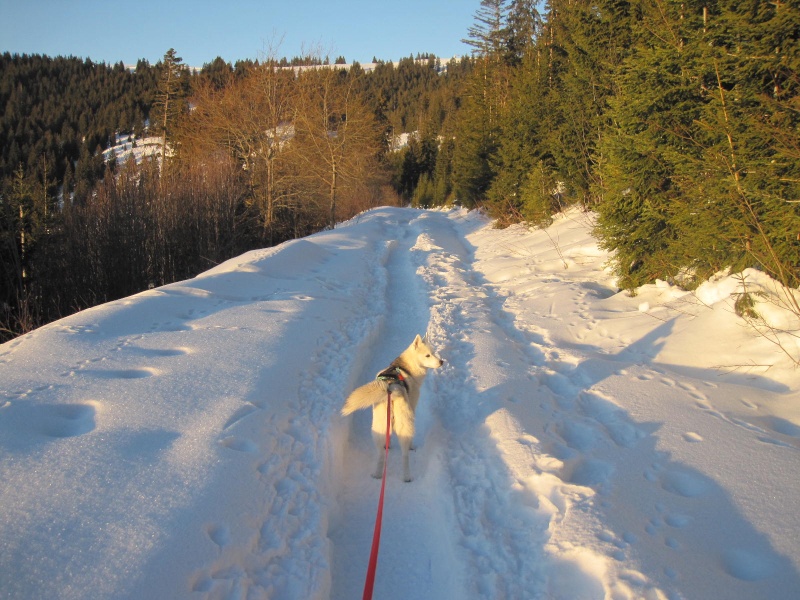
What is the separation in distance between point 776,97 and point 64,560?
9.76 m

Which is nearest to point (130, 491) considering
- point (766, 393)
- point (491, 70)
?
point (766, 393)

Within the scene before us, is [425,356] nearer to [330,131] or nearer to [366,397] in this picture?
[366,397]

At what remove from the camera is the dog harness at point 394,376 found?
453 centimetres

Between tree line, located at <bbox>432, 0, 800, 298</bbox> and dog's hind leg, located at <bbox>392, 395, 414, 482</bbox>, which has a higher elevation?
tree line, located at <bbox>432, 0, 800, 298</bbox>

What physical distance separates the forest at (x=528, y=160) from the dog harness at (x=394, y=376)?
4640mm

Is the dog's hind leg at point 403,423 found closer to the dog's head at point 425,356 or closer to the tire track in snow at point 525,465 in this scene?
the tire track in snow at point 525,465

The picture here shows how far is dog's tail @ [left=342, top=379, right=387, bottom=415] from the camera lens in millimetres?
4371

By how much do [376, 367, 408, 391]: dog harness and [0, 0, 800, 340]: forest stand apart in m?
4.64

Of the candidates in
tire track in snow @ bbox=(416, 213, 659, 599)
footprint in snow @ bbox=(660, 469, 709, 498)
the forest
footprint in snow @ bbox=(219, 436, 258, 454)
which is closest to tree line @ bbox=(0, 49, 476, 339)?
the forest

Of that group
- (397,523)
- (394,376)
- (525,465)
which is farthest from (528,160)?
(397,523)

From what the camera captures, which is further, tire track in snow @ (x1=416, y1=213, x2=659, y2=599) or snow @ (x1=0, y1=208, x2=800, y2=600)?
tire track in snow @ (x1=416, y1=213, x2=659, y2=599)

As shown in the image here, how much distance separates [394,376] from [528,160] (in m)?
20.2

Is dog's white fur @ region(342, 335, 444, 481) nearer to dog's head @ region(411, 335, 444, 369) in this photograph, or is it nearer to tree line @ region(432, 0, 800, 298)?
dog's head @ region(411, 335, 444, 369)

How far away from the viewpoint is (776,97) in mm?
6438
